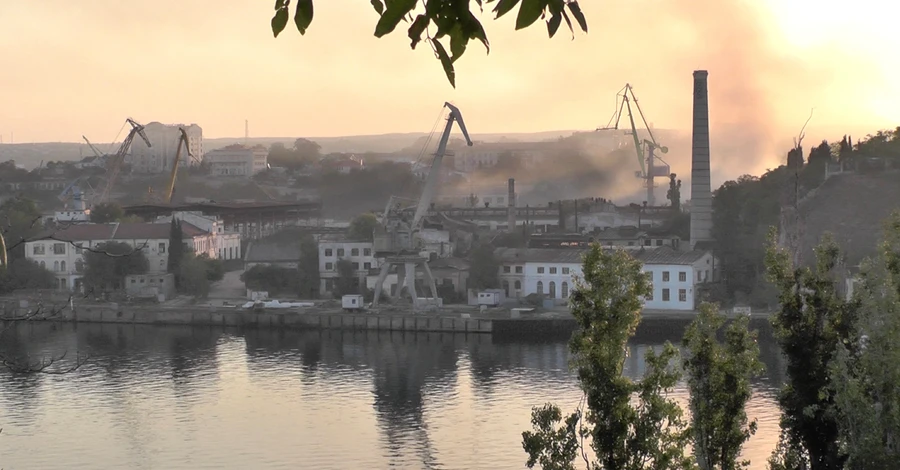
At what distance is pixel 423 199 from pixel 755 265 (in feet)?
12.7

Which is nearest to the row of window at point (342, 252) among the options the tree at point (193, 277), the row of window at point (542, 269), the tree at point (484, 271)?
the tree at point (193, 277)

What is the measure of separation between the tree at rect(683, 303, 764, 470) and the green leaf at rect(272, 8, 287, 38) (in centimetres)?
369

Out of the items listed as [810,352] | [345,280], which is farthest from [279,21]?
[345,280]

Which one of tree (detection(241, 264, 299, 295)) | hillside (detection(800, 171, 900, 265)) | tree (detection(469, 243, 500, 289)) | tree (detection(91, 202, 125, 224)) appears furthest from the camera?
tree (detection(91, 202, 125, 224))

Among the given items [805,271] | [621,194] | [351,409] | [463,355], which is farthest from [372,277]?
[621,194]

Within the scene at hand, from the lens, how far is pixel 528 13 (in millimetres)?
1463

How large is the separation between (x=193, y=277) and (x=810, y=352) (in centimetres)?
1184

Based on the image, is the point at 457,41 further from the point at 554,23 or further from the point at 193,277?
the point at 193,277

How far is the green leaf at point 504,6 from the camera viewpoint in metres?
1.46

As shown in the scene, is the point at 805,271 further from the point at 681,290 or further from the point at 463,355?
the point at 681,290

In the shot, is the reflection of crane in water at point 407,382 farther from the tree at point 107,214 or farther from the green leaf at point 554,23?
the tree at point 107,214

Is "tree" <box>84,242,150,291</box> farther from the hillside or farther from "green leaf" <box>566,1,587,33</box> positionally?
"green leaf" <box>566,1,587,33</box>

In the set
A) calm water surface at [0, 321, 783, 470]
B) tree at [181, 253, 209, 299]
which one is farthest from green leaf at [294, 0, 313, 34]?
tree at [181, 253, 209, 299]

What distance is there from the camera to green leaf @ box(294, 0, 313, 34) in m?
1.51
